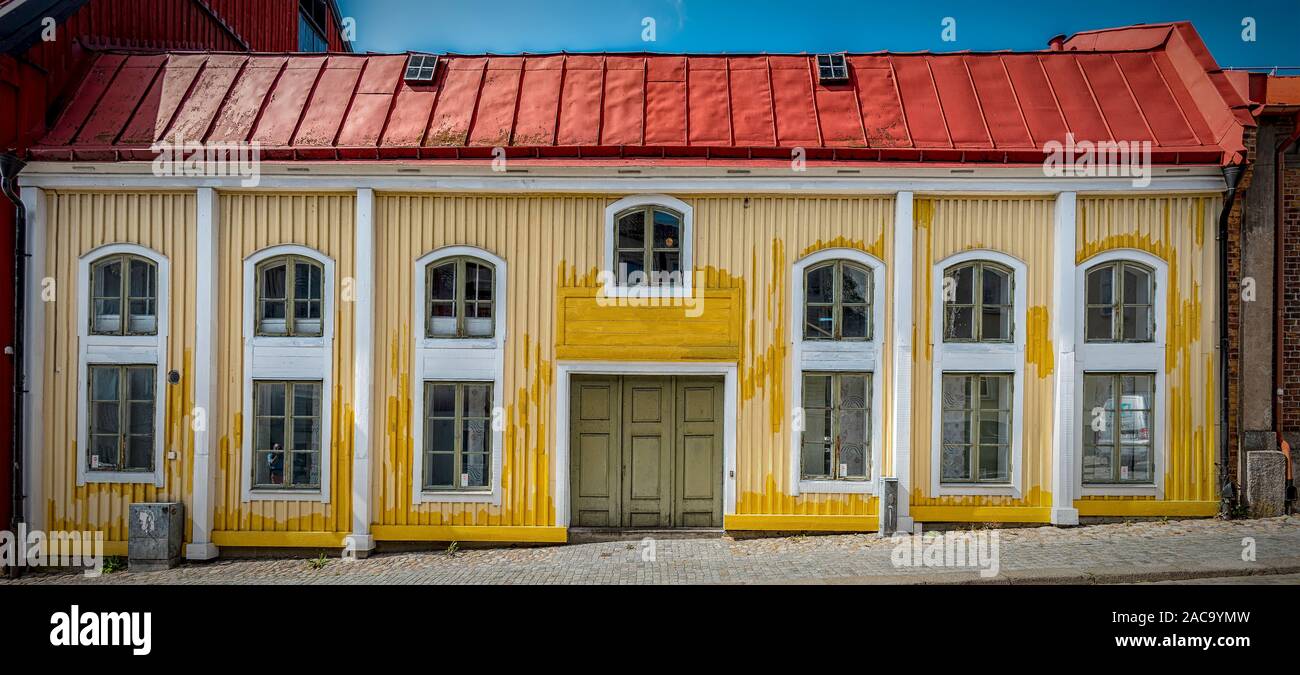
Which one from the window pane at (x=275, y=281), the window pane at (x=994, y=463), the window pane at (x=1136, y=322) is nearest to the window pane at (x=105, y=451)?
the window pane at (x=275, y=281)

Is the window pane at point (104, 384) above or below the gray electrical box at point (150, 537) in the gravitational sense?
above

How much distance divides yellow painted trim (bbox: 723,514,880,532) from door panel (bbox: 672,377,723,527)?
0.37 m

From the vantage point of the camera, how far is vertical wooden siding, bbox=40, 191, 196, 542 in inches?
399

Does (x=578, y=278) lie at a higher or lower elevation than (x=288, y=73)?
lower

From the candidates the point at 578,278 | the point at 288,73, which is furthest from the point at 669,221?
the point at 288,73

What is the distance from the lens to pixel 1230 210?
10062 millimetres

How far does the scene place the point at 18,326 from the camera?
393 inches

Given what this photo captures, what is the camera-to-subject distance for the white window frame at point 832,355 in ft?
33.4

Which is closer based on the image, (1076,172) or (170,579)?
(170,579)

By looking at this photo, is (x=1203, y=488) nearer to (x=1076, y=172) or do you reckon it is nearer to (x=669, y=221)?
(x=1076, y=172)

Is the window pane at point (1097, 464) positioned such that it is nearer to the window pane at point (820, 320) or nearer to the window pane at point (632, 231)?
the window pane at point (820, 320)

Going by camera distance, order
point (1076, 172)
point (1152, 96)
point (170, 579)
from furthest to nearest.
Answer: point (1152, 96) → point (1076, 172) → point (170, 579)

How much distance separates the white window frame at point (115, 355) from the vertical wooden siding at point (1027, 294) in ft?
31.7

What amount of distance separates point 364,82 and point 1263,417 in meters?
12.9
